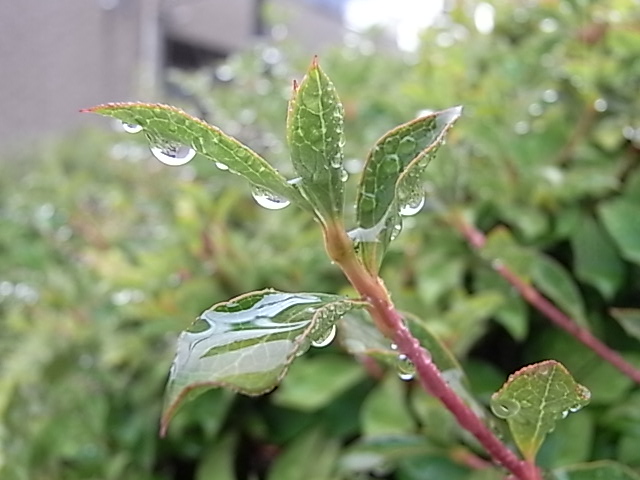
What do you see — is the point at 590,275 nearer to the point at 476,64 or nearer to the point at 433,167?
the point at 433,167

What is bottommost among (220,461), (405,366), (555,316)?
(220,461)

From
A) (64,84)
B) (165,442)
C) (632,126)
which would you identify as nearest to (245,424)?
(165,442)

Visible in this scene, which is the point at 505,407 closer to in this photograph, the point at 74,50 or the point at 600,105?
the point at 600,105

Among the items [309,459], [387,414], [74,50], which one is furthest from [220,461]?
[74,50]

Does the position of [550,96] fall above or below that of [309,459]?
above

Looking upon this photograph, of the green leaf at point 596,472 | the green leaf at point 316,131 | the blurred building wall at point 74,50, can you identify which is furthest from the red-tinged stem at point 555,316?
the blurred building wall at point 74,50

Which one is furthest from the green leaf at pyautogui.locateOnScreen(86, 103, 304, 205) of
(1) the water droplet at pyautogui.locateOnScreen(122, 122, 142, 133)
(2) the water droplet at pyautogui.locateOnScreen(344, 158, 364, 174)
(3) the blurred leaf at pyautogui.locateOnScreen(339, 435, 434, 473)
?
(2) the water droplet at pyautogui.locateOnScreen(344, 158, 364, 174)
